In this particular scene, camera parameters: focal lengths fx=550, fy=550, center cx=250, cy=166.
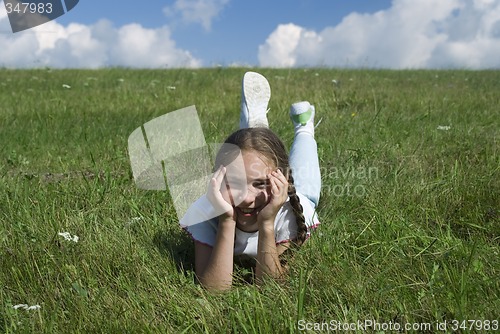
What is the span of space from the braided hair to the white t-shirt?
7 cm

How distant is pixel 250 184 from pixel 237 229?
1.02 feet

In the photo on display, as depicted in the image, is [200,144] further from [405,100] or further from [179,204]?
[405,100]

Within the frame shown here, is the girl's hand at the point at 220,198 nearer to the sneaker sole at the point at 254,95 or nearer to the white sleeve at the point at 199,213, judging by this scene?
the white sleeve at the point at 199,213

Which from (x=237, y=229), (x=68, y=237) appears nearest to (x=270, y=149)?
(x=237, y=229)

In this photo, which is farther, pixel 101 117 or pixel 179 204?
pixel 101 117

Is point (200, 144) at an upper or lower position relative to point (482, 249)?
upper

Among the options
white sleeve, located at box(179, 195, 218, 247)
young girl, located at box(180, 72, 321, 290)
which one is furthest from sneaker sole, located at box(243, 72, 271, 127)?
white sleeve, located at box(179, 195, 218, 247)

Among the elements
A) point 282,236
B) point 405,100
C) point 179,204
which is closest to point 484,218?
point 282,236

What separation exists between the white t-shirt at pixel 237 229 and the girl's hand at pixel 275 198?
0.22m

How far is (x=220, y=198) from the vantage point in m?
2.64

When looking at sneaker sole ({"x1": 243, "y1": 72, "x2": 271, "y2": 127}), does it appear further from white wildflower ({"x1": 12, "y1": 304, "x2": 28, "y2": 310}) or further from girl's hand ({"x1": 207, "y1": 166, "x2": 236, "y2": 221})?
white wildflower ({"x1": 12, "y1": 304, "x2": 28, "y2": 310})

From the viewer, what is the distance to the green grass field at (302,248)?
82.4 inches

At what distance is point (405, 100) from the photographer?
7223 mm

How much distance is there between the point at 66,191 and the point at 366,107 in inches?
166
